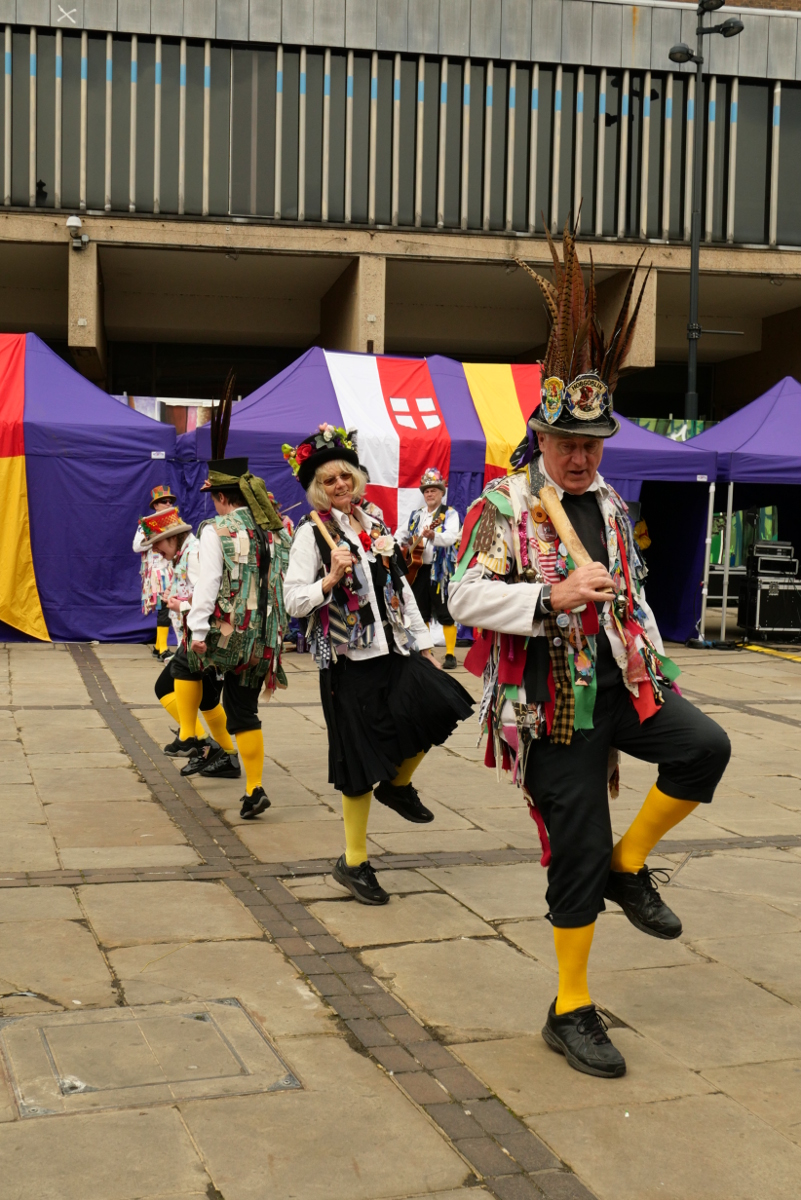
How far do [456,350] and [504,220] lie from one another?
5.05 m

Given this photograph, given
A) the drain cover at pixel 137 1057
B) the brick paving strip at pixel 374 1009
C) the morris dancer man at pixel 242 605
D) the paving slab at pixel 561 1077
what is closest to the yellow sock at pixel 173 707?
the brick paving strip at pixel 374 1009

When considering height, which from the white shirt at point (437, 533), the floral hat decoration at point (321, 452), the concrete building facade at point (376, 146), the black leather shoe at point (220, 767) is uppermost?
the concrete building facade at point (376, 146)

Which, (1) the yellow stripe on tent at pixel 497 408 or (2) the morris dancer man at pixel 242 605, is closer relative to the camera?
(2) the morris dancer man at pixel 242 605

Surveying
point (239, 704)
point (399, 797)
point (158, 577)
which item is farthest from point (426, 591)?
point (399, 797)

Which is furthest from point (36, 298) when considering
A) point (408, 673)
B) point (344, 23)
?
point (408, 673)

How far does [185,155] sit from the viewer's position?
23750mm

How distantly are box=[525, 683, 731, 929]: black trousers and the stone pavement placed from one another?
0.53 m

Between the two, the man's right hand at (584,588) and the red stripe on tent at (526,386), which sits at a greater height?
the red stripe on tent at (526,386)

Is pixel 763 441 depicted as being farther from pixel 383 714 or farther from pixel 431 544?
pixel 383 714

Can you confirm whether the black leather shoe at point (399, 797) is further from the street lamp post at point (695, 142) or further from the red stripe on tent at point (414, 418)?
the street lamp post at point (695, 142)

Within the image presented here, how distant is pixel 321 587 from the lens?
16.9ft

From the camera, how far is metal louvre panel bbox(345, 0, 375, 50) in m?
23.7

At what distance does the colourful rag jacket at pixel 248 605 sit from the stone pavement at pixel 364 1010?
783 mm

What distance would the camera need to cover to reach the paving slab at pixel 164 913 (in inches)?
183
